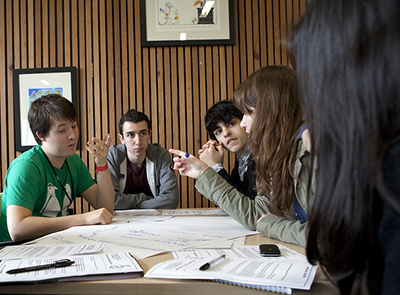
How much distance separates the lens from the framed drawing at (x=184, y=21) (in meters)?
4.13

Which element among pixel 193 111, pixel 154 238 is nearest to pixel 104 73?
pixel 193 111

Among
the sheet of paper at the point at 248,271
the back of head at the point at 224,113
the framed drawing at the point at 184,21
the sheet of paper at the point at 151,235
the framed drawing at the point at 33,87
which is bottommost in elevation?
the sheet of paper at the point at 151,235

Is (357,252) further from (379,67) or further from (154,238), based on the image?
(154,238)

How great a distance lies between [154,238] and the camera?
4.50 feet

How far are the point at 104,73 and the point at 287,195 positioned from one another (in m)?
3.30

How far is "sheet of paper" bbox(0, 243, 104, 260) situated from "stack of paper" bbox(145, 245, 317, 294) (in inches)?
12.2

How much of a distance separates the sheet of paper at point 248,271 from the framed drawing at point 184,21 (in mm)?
3554

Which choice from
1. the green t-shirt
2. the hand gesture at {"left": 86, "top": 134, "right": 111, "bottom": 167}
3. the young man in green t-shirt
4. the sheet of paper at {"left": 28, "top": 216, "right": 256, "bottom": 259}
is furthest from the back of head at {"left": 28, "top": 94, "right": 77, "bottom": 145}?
the sheet of paper at {"left": 28, "top": 216, "right": 256, "bottom": 259}

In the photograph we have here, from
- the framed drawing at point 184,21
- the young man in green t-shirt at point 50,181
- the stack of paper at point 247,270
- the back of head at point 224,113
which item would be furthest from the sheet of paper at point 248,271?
the framed drawing at point 184,21

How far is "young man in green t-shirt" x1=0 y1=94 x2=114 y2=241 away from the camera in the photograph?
5.61 feet

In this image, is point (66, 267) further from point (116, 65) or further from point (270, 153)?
point (116, 65)

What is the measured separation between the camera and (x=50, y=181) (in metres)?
2.06

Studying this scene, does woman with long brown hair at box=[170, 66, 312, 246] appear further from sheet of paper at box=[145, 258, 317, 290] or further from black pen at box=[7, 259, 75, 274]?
black pen at box=[7, 259, 75, 274]

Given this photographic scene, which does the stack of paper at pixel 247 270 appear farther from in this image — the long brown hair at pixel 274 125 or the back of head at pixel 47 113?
the back of head at pixel 47 113
